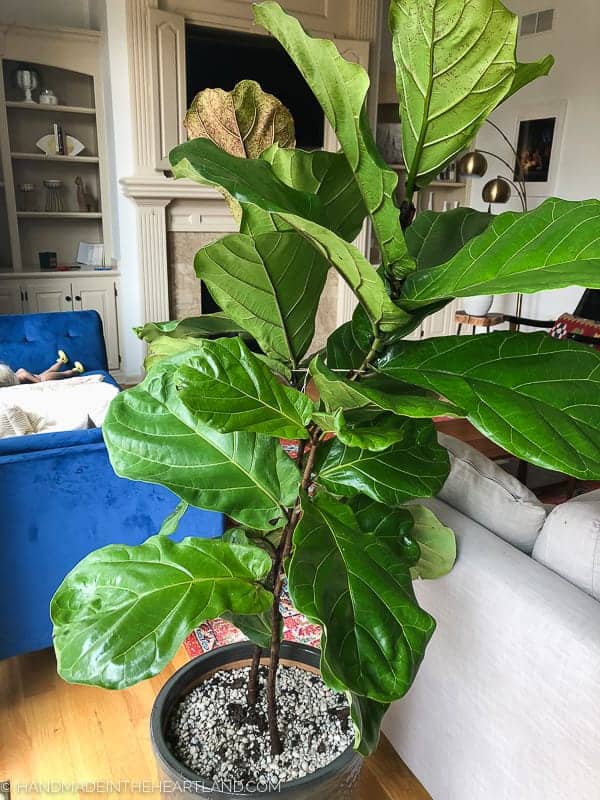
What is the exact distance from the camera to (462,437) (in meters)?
3.35

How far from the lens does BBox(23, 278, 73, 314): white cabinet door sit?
4289 millimetres

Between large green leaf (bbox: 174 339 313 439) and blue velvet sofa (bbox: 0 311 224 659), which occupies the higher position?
large green leaf (bbox: 174 339 313 439)

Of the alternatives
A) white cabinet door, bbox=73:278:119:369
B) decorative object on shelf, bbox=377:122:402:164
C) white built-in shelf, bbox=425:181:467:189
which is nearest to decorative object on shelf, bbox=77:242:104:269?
white cabinet door, bbox=73:278:119:369

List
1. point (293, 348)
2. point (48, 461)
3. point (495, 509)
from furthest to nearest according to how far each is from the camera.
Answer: point (48, 461), point (495, 509), point (293, 348)

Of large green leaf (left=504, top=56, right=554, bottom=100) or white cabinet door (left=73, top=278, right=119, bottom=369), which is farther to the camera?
white cabinet door (left=73, top=278, right=119, bottom=369)

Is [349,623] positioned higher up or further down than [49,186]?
further down

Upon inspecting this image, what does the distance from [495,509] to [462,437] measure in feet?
6.94

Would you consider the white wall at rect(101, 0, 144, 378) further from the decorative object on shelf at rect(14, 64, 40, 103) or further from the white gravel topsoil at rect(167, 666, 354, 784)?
the white gravel topsoil at rect(167, 666, 354, 784)

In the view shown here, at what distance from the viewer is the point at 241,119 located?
0.79 metres

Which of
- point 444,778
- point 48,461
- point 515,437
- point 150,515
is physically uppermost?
point 515,437

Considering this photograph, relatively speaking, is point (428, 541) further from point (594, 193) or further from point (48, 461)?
point (594, 193)

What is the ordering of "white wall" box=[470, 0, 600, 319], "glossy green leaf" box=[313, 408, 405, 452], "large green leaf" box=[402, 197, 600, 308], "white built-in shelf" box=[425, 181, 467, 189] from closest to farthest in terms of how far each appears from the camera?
"large green leaf" box=[402, 197, 600, 308]
"glossy green leaf" box=[313, 408, 405, 452]
"white wall" box=[470, 0, 600, 319]
"white built-in shelf" box=[425, 181, 467, 189]

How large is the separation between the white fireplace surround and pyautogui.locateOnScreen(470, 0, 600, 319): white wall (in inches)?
51.1


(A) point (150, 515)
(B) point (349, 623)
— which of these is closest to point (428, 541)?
(B) point (349, 623)
